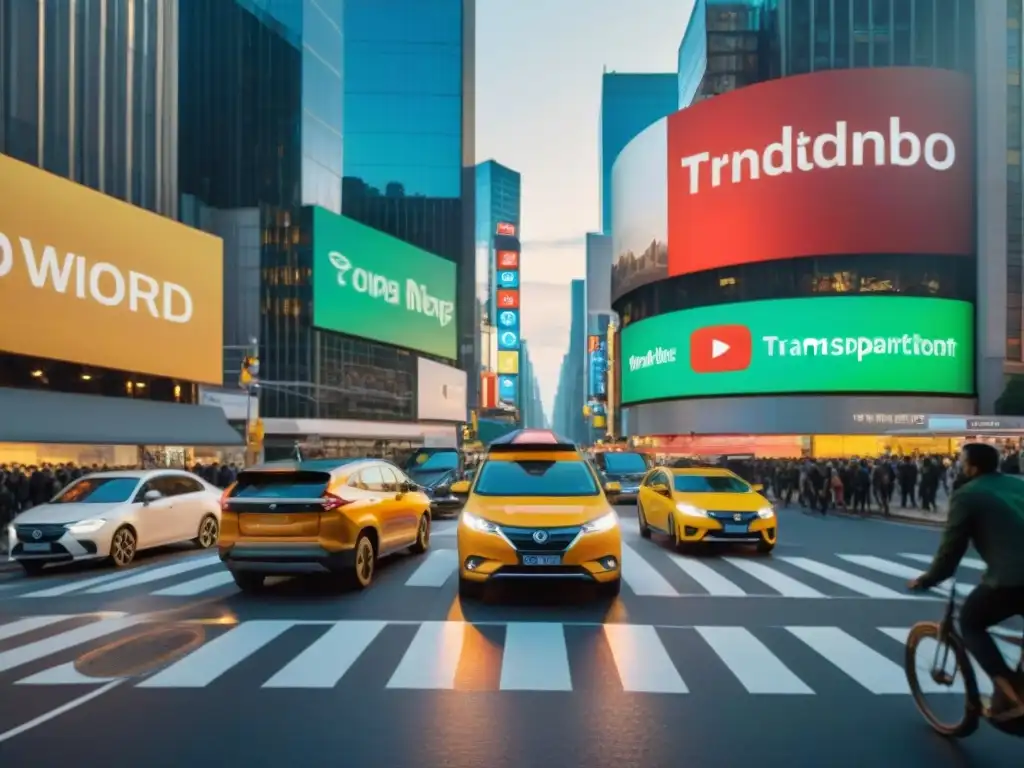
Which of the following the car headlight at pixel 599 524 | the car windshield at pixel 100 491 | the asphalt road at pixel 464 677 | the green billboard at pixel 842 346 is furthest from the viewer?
the green billboard at pixel 842 346

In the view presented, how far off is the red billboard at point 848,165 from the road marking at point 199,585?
6092 cm

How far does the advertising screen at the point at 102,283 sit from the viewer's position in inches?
1206

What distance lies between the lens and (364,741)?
212 inches

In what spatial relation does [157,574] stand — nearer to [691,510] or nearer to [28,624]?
[28,624]

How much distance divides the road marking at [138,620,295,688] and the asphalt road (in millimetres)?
31

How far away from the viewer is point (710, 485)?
16453 millimetres

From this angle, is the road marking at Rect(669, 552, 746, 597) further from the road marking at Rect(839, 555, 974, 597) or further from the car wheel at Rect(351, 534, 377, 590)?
the car wheel at Rect(351, 534, 377, 590)

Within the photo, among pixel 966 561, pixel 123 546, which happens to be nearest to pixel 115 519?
pixel 123 546

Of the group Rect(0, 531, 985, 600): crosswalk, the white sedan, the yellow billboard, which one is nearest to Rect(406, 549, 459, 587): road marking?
Rect(0, 531, 985, 600): crosswalk

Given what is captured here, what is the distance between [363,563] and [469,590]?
1799 mm

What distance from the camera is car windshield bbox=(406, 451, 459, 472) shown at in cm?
2706

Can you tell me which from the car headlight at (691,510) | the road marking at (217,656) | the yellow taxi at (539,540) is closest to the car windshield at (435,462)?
the car headlight at (691,510)

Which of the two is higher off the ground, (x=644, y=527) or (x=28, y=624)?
(x=28, y=624)

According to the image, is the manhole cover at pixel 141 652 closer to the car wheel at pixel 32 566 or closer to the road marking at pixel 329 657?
the road marking at pixel 329 657
